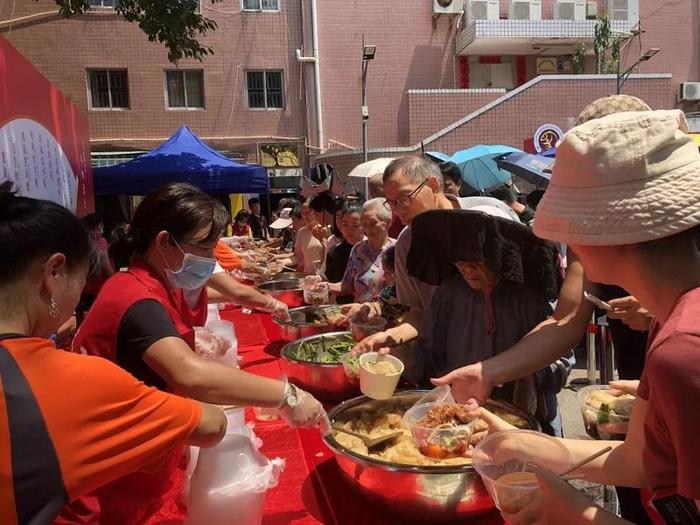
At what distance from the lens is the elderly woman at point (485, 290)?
171 cm

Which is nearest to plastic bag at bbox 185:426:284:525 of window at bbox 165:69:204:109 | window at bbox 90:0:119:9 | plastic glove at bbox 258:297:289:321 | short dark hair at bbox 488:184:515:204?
plastic glove at bbox 258:297:289:321

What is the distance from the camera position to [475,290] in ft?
6.45

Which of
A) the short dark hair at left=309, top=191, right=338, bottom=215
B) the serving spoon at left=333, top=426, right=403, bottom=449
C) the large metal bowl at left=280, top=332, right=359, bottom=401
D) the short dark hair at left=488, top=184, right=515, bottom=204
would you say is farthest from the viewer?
the short dark hair at left=488, top=184, right=515, bottom=204

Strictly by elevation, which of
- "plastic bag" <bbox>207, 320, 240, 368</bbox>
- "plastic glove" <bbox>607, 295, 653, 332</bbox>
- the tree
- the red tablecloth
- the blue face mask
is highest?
the tree

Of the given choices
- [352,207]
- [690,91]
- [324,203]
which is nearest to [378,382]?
[352,207]

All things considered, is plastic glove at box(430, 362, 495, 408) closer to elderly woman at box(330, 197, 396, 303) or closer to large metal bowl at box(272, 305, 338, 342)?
large metal bowl at box(272, 305, 338, 342)

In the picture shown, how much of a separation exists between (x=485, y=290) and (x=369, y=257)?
67.2 inches

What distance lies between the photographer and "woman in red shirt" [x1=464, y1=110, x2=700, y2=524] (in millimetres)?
751

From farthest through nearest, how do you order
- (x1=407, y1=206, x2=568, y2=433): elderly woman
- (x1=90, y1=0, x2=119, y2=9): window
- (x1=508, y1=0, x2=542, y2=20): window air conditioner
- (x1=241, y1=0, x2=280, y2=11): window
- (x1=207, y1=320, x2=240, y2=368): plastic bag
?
(x1=508, y1=0, x2=542, y2=20): window air conditioner < (x1=241, y1=0, x2=280, y2=11): window < (x1=90, y1=0, x2=119, y2=9): window < (x1=207, y1=320, x2=240, y2=368): plastic bag < (x1=407, y1=206, x2=568, y2=433): elderly woman

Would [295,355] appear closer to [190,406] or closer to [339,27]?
[190,406]

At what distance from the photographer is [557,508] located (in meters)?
0.87

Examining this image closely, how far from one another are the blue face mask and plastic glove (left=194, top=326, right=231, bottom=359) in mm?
211

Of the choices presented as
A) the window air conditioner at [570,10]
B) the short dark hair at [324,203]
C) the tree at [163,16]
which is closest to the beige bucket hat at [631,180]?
the short dark hair at [324,203]

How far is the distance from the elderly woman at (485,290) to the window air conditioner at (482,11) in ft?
A: 63.3
